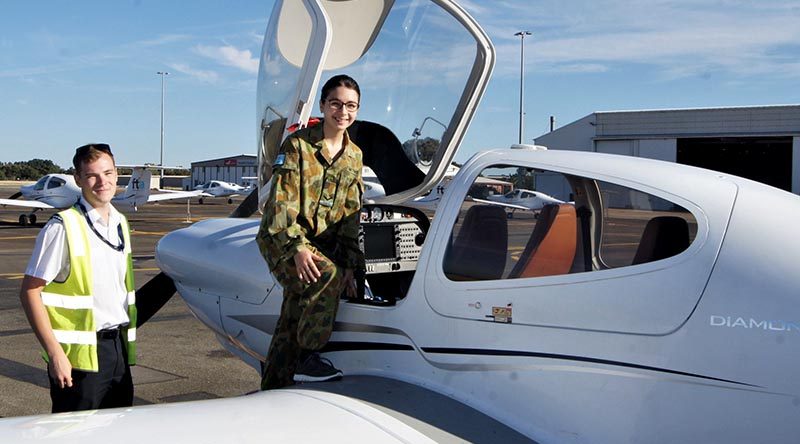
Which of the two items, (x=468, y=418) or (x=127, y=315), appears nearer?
(x=468, y=418)

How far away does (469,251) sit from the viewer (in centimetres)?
358

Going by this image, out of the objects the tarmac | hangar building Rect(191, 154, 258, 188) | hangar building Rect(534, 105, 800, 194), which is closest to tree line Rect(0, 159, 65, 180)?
hangar building Rect(191, 154, 258, 188)

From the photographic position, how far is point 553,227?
3482 millimetres

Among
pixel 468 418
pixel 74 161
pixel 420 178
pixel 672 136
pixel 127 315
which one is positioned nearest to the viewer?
pixel 468 418

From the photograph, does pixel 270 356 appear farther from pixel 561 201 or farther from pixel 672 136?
pixel 672 136

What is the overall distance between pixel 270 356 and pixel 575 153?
6.07 ft

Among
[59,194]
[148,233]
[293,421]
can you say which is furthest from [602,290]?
[59,194]

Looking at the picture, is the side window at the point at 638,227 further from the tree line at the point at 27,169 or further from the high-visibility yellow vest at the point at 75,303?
the tree line at the point at 27,169

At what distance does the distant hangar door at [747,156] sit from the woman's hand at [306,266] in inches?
1208

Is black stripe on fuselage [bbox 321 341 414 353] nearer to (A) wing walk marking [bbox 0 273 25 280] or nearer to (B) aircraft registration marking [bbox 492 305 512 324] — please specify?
(B) aircraft registration marking [bbox 492 305 512 324]

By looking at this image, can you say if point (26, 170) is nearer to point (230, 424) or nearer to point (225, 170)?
point (225, 170)

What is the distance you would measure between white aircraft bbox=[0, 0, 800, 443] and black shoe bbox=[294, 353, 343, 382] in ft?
0.36

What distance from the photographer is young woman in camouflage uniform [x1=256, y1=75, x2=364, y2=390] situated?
12.1ft

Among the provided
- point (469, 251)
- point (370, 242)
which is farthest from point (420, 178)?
point (469, 251)
